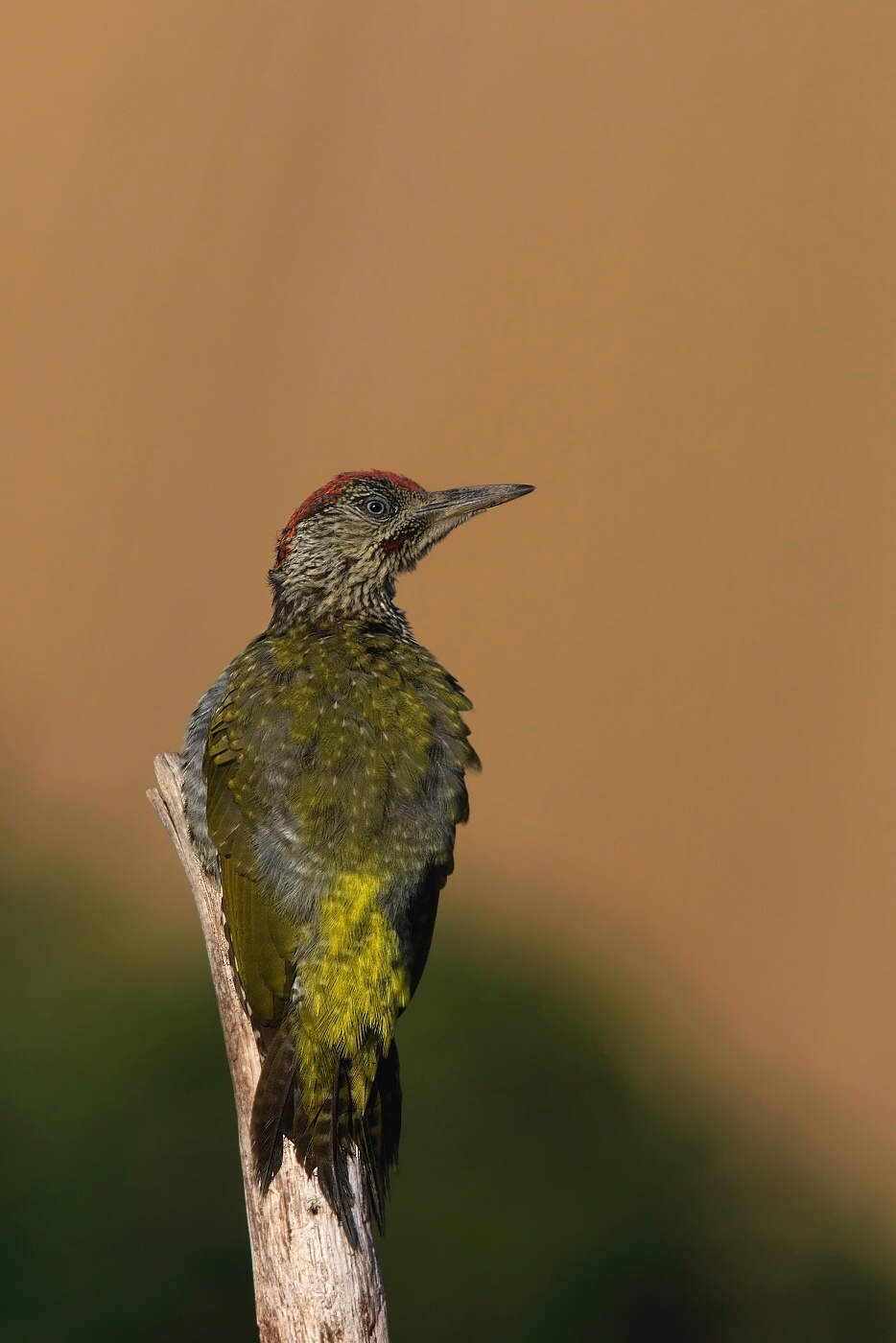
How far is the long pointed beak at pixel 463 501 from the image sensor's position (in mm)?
5059

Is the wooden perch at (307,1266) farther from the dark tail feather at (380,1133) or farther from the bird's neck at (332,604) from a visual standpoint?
the bird's neck at (332,604)

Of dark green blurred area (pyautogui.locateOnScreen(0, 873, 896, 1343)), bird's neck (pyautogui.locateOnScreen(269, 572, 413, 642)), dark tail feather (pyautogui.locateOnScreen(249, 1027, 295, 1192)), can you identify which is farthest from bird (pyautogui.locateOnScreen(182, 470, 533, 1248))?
dark green blurred area (pyautogui.locateOnScreen(0, 873, 896, 1343))

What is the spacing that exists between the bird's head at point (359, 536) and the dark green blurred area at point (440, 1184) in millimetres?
2975

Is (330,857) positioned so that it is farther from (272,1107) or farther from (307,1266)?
(307,1266)

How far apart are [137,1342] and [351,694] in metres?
3.47

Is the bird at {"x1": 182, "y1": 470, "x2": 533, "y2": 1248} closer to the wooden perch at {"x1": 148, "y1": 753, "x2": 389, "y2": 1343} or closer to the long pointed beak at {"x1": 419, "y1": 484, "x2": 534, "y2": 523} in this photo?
the wooden perch at {"x1": 148, "y1": 753, "x2": 389, "y2": 1343}

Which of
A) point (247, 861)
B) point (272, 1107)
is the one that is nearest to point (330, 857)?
point (247, 861)

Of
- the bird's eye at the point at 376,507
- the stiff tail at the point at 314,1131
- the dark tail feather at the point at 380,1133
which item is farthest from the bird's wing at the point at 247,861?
the bird's eye at the point at 376,507

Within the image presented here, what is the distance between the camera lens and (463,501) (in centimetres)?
509

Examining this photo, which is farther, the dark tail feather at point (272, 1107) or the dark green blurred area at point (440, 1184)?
the dark green blurred area at point (440, 1184)

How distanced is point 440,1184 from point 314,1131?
3.52 metres

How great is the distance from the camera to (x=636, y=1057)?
827 centimetres

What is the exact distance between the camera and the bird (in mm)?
3682

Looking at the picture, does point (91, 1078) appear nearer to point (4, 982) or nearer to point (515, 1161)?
point (4, 982)
